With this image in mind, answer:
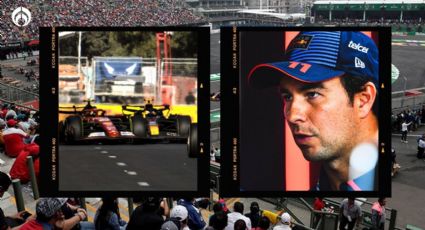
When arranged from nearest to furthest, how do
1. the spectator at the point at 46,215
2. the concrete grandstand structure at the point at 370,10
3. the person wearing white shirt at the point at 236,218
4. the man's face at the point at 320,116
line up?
the spectator at the point at 46,215
the man's face at the point at 320,116
the person wearing white shirt at the point at 236,218
the concrete grandstand structure at the point at 370,10

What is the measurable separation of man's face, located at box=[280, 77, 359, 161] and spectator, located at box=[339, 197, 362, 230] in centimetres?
342

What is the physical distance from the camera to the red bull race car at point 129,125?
16.6ft

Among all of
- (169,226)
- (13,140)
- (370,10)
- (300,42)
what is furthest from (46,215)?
(370,10)

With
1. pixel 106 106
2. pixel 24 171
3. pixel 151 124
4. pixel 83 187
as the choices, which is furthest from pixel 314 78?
pixel 24 171

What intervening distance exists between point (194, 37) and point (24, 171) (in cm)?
452

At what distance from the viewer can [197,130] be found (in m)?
5.02

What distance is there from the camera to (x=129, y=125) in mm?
5223

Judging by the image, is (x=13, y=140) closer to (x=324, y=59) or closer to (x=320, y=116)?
(x=320, y=116)

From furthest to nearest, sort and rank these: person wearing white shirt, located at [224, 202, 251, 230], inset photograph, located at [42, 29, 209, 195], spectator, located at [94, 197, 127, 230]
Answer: person wearing white shirt, located at [224, 202, 251, 230] → spectator, located at [94, 197, 127, 230] → inset photograph, located at [42, 29, 209, 195]

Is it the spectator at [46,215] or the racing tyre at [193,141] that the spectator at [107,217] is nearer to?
the spectator at [46,215]

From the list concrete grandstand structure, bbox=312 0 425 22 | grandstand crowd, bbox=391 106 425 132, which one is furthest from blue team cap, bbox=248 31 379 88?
concrete grandstand structure, bbox=312 0 425 22

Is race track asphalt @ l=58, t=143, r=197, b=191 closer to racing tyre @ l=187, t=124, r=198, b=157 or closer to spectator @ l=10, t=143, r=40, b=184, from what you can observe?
racing tyre @ l=187, t=124, r=198, b=157

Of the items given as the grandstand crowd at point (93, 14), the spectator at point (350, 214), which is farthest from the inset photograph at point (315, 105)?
the grandstand crowd at point (93, 14)

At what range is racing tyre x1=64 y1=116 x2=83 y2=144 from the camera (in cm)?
505
